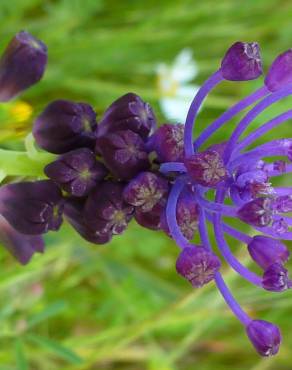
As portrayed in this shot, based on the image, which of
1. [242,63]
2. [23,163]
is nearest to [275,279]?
[242,63]

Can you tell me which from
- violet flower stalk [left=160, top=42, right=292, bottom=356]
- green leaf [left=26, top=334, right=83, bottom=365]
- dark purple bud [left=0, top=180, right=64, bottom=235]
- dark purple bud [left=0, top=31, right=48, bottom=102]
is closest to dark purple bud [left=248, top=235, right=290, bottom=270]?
violet flower stalk [left=160, top=42, right=292, bottom=356]

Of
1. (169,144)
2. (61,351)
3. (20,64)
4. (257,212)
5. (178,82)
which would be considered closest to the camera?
(257,212)

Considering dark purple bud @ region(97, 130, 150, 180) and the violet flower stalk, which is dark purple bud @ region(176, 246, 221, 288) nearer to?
the violet flower stalk

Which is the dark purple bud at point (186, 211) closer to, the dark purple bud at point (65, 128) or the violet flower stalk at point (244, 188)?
the violet flower stalk at point (244, 188)

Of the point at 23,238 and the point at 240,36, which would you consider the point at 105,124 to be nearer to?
the point at 23,238

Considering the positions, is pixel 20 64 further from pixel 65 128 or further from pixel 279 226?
pixel 279 226

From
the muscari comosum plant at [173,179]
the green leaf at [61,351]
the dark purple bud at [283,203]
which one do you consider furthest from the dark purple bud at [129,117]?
the green leaf at [61,351]
